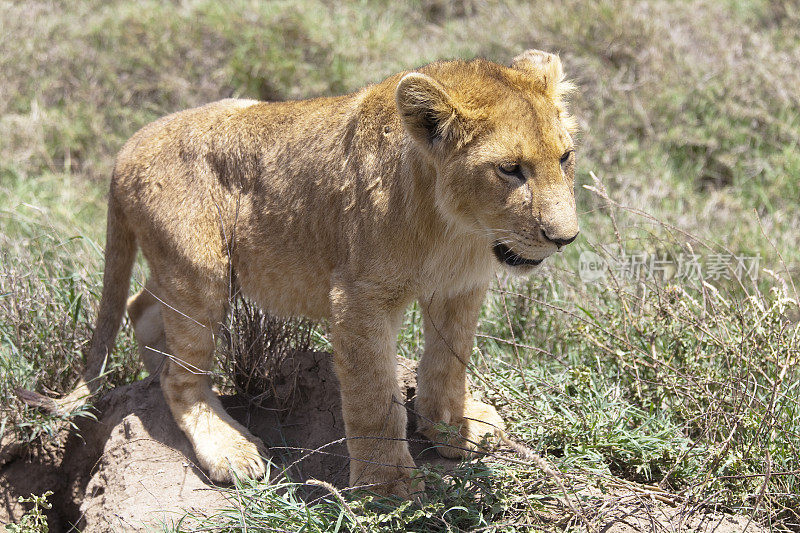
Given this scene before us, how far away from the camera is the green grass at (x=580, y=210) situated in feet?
12.4

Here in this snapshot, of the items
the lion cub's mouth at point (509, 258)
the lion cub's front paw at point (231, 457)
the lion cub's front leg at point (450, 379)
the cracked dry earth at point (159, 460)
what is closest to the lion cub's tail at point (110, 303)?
the cracked dry earth at point (159, 460)

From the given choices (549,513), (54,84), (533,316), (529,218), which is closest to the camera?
(529,218)

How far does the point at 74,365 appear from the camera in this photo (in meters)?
5.07

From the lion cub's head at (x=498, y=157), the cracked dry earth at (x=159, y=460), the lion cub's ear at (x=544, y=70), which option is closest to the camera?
the lion cub's head at (x=498, y=157)

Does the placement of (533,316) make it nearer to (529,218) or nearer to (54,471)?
(529,218)

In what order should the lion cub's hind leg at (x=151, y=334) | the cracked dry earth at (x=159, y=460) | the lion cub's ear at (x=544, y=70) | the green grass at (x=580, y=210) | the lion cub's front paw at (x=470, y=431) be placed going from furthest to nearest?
the lion cub's hind leg at (x=151, y=334) < the lion cub's front paw at (x=470, y=431) < the cracked dry earth at (x=159, y=460) < the green grass at (x=580, y=210) < the lion cub's ear at (x=544, y=70)

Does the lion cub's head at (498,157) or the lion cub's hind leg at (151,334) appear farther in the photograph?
the lion cub's hind leg at (151,334)

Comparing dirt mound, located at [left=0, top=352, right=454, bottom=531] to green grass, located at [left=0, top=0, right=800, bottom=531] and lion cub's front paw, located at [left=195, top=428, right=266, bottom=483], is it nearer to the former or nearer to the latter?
lion cub's front paw, located at [left=195, top=428, right=266, bottom=483]

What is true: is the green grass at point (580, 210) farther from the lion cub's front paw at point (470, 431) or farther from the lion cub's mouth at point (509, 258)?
the lion cub's mouth at point (509, 258)

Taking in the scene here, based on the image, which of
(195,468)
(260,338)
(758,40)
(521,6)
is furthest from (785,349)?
(521,6)

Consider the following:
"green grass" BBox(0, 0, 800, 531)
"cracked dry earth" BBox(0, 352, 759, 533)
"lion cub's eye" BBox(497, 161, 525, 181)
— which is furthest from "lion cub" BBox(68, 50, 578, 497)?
"green grass" BBox(0, 0, 800, 531)

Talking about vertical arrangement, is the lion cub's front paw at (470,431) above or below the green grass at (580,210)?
below

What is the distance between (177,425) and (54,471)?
93cm

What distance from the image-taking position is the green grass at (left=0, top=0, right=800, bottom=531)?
12.4ft
